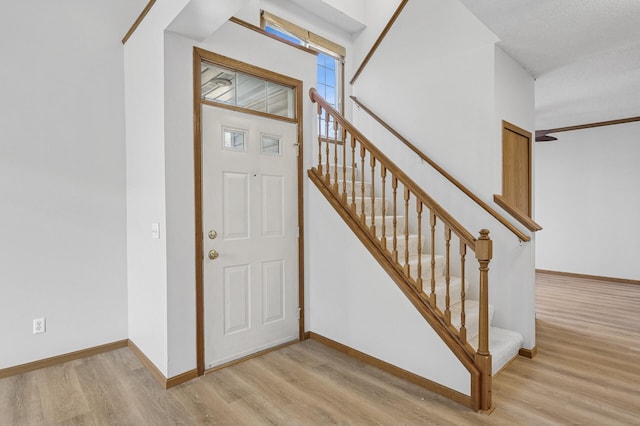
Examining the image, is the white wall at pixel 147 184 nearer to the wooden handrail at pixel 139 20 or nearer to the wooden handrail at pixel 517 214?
the wooden handrail at pixel 139 20

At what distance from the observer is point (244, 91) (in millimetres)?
2914

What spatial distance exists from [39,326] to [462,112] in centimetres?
411

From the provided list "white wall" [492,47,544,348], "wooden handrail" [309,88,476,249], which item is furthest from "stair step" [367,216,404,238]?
"white wall" [492,47,544,348]

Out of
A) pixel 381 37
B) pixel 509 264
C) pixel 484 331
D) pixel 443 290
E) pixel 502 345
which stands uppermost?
pixel 381 37

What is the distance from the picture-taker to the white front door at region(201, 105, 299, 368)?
8.89 feet

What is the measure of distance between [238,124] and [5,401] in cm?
248

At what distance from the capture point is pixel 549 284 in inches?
225

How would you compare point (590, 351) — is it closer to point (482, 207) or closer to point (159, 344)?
point (482, 207)

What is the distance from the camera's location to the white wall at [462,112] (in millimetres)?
3148

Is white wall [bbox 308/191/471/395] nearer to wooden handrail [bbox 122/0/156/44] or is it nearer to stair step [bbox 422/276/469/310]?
stair step [bbox 422/276/469/310]

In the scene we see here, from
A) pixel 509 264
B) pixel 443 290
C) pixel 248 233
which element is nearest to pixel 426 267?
pixel 443 290

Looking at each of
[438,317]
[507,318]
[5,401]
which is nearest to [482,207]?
[507,318]

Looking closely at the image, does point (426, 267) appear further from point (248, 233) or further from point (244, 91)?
point (244, 91)

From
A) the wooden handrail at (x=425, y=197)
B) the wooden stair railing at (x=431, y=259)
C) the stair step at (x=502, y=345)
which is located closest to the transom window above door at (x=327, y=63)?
the wooden stair railing at (x=431, y=259)
